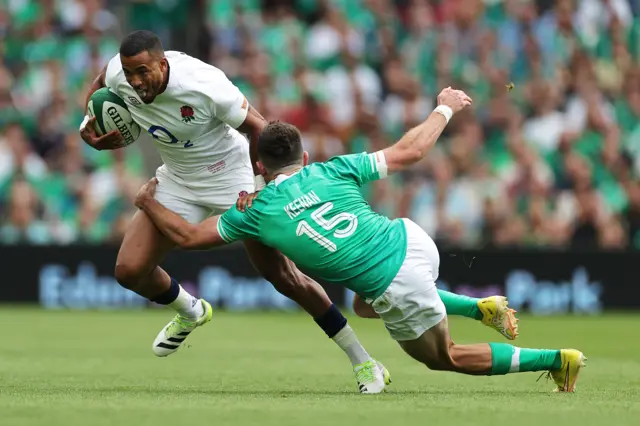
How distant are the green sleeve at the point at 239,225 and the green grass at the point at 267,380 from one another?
3.21 ft

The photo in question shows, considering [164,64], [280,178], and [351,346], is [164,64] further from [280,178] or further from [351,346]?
[351,346]

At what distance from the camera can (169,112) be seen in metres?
8.72

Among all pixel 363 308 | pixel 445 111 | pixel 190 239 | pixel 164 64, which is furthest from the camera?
pixel 164 64

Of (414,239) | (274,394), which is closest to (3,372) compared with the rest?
(274,394)

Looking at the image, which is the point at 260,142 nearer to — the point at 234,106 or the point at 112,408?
the point at 234,106

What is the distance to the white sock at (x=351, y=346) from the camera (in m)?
8.46

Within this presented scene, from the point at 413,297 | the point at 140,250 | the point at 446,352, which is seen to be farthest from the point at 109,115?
the point at 446,352

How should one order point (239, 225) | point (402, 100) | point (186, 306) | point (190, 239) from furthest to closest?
point (402, 100), point (186, 306), point (190, 239), point (239, 225)

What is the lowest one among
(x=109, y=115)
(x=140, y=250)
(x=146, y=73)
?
(x=140, y=250)

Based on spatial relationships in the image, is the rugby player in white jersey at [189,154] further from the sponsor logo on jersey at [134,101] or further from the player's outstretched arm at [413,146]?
the player's outstretched arm at [413,146]

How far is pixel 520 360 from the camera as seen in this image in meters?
7.88

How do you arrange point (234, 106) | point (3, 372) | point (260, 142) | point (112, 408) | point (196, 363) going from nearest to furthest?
1. point (112, 408)
2. point (260, 142)
3. point (234, 106)
4. point (3, 372)
5. point (196, 363)

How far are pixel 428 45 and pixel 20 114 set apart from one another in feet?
19.9

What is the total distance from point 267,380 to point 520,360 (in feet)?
6.46
